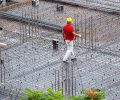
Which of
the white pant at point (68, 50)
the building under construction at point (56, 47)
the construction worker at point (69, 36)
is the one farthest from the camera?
the white pant at point (68, 50)

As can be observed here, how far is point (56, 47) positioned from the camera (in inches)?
947

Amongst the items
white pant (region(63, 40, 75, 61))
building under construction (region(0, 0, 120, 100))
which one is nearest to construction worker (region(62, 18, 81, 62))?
white pant (region(63, 40, 75, 61))

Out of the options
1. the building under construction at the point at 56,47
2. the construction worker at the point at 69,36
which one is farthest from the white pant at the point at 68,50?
the building under construction at the point at 56,47

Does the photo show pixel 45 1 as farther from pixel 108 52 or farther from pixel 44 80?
pixel 44 80

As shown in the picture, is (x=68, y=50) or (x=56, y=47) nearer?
(x=68, y=50)

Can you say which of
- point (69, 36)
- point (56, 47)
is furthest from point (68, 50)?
point (56, 47)

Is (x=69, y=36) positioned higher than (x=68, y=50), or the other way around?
(x=69, y=36)

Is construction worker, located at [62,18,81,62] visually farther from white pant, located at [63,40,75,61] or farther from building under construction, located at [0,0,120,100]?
building under construction, located at [0,0,120,100]

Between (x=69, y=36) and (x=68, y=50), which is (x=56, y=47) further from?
(x=69, y=36)

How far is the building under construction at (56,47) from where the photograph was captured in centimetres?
2095

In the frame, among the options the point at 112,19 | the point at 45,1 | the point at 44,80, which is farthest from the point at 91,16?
the point at 44,80

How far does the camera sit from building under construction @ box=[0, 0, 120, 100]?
21.0 m

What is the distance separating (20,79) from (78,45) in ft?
12.9

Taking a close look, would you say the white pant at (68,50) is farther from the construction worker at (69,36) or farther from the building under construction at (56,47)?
the building under construction at (56,47)
